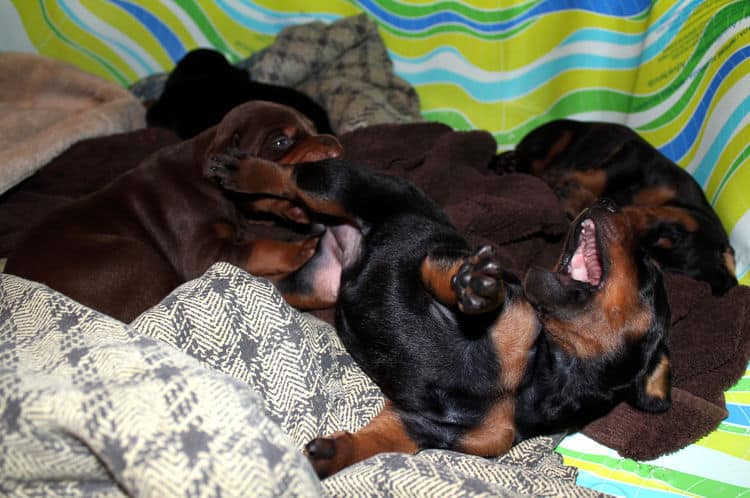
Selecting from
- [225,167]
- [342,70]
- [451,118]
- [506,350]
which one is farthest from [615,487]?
[342,70]

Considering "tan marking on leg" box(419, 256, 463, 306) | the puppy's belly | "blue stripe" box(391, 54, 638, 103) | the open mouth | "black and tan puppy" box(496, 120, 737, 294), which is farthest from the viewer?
"blue stripe" box(391, 54, 638, 103)

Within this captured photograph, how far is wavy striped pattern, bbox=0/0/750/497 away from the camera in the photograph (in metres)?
2.61

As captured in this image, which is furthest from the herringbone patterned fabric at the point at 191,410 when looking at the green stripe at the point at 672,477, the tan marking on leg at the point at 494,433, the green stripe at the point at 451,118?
the green stripe at the point at 451,118

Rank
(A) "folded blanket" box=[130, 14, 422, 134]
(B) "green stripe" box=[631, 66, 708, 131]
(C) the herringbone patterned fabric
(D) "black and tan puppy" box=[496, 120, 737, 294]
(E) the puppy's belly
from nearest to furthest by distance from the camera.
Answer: (C) the herringbone patterned fabric → (E) the puppy's belly → (D) "black and tan puppy" box=[496, 120, 737, 294] → (B) "green stripe" box=[631, 66, 708, 131] → (A) "folded blanket" box=[130, 14, 422, 134]

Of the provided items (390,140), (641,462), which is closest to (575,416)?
(641,462)

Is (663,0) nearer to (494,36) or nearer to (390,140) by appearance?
(494,36)

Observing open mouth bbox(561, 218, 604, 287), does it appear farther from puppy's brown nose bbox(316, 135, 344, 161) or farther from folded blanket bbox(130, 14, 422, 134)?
folded blanket bbox(130, 14, 422, 134)

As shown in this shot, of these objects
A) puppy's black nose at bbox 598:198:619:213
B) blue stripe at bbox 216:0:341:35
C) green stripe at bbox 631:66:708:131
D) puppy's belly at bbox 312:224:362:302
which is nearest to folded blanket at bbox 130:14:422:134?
blue stripe at bbox 216:0:341:35

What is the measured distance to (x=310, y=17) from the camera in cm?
446

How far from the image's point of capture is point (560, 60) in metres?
3.90

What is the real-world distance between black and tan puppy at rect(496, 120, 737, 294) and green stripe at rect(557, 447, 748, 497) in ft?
3.52

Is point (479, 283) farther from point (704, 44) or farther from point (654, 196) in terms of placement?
point (704, 44)

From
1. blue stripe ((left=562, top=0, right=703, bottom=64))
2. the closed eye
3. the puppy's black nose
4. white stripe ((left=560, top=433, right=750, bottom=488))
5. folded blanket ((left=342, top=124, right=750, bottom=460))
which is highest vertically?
blue stripe ((left=562, top=0, right=703, bottom=64))

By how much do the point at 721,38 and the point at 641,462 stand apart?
2083 mm
